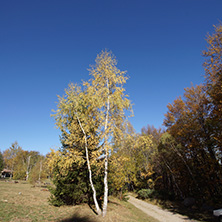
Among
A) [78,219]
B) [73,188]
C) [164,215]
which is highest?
[73,188]

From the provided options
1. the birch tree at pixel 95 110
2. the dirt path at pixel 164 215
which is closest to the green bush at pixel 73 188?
the birch tree at pixel 95 110

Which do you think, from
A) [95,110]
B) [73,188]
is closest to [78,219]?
[73,188]

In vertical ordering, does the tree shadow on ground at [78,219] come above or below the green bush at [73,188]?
below

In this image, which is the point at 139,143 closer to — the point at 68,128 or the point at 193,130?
the point at 68,128

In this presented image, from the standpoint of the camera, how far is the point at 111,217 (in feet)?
24.2

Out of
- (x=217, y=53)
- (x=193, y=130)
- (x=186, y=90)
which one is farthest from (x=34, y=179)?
(x=217, y=53)

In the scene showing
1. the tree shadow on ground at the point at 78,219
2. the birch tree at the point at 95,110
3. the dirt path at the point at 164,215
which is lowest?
the dirt path at the point at 164,215

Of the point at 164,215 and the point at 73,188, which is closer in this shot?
the point at 73,188

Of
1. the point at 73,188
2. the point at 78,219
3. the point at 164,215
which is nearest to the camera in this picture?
the point at 78,219

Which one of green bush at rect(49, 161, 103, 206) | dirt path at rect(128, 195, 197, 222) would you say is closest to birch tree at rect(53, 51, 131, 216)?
green bush at rect(49, 161, 103, 206)

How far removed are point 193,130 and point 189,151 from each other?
3419 millimetres

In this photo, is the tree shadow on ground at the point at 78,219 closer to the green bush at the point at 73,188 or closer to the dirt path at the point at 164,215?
the green bush at the point at 73,188

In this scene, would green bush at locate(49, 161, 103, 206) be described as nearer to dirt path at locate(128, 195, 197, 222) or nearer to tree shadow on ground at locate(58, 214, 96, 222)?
tree shadow on ground at locate(58, 214, 96, 222)

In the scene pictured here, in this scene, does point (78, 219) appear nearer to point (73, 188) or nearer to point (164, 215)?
point (73, 188)
